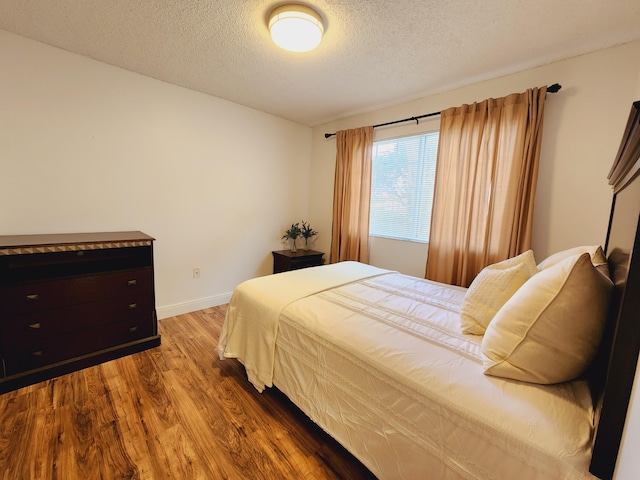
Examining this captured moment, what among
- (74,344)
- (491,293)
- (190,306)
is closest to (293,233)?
(190,306)

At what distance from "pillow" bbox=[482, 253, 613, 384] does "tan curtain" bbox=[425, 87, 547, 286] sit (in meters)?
1.41

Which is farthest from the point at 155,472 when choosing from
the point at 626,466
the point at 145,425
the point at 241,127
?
the point at 241,127

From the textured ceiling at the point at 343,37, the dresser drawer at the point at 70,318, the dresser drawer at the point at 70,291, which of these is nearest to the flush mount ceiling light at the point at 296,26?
the textured ceiling at the point at 343,37

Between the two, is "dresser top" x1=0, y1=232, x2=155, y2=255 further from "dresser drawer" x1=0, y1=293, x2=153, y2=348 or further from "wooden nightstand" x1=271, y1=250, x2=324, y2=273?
"wooden nightstand" x1=271, y1=250, x2=324, y2=273

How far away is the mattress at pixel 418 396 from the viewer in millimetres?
803

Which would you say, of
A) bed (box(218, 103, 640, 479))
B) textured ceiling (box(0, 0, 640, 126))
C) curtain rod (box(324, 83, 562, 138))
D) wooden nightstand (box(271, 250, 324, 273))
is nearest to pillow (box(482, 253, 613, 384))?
bed (box(218, 103, 640, 479))

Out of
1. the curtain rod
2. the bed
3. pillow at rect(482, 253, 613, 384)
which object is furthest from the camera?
the curtain rod

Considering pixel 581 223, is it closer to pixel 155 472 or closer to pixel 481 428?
pixel 481 428

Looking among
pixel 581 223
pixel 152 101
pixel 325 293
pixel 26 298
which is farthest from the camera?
pixel 152 101

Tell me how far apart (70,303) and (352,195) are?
110 inches

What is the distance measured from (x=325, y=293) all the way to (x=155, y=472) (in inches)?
48.6

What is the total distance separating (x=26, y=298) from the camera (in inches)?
68.4

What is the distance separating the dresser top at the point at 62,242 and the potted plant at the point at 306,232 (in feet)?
Answer: 6.67

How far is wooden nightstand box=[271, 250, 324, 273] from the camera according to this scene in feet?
11.1
